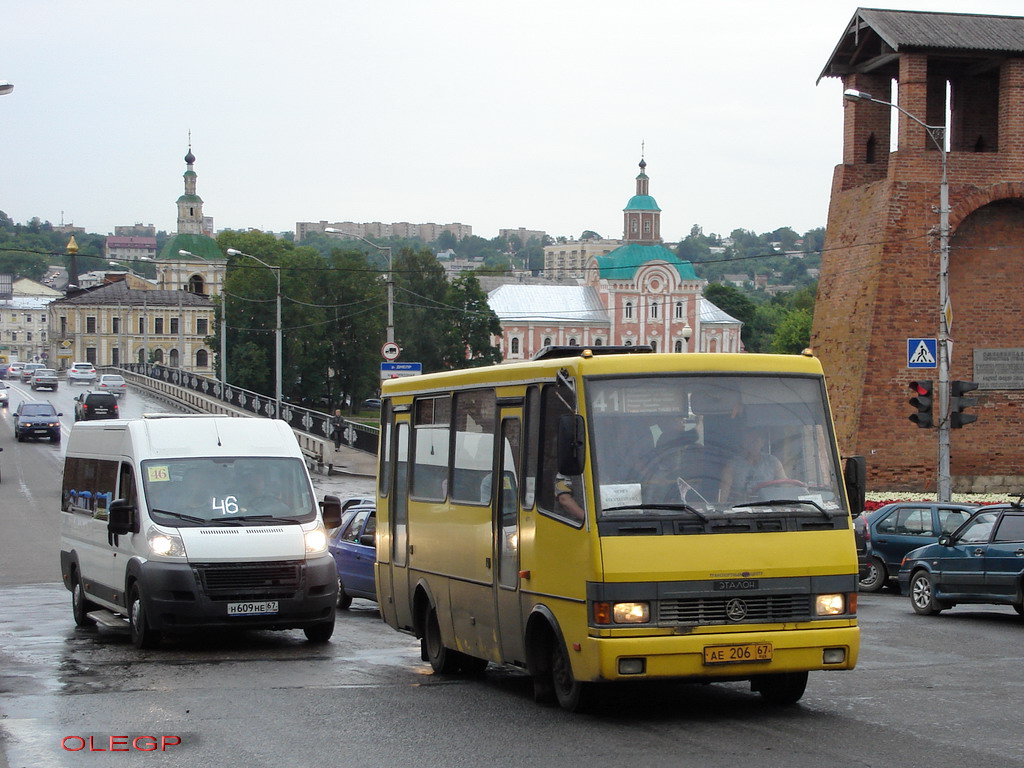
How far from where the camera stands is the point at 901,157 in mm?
31812

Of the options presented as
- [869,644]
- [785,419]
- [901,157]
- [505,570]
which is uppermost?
[901,157]

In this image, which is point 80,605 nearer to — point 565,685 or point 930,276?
point 565,685

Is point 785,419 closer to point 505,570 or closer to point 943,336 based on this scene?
point 505,570

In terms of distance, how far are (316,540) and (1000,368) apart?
22524mm

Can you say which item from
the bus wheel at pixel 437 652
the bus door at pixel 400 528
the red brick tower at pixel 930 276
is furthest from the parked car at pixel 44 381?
the bus wheel at pixel 437 652

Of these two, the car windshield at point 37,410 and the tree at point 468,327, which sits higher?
the tree at point 468,327

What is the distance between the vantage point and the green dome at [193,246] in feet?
500

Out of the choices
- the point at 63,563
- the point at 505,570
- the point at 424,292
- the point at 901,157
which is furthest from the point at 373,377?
the point at 505,570

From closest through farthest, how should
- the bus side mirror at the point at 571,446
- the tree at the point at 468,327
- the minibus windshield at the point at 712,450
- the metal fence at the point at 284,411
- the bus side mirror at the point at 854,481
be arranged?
1. the bus side mirror at the point at 571,446
2. the minibus windshield at the point at 712,450
3. the bus side mirror at the point at 854,481
4. the metal fence at the point at 284,411
5. the tree at the point at 468,327

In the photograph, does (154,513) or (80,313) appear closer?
(154,513)

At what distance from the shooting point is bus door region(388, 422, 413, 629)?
43.6 feet

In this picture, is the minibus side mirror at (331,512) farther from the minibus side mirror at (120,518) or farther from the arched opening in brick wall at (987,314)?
the arched opening in brick wall at (987,314)

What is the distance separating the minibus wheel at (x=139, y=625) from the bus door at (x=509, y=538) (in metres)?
4.70

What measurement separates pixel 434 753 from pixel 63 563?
10549mm
